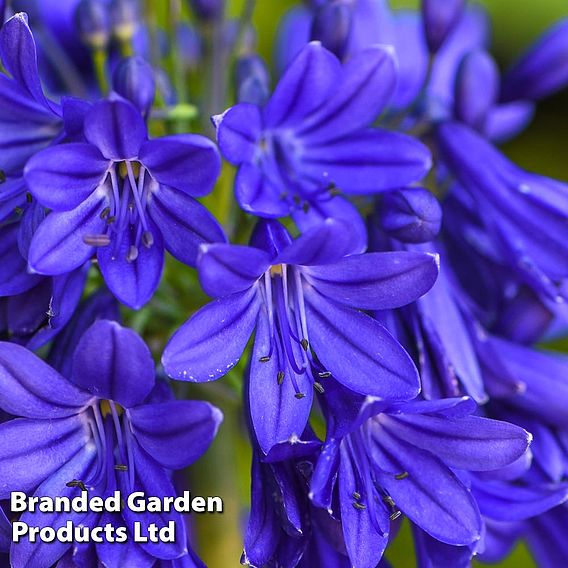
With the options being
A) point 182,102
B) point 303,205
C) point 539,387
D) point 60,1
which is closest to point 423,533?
point 539,387

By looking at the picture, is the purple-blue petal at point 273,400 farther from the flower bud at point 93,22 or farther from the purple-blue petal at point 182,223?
the flower bud at point 93,22

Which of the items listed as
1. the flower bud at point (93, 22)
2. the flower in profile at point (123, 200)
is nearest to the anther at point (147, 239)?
the flower in profile at point (123, 200)

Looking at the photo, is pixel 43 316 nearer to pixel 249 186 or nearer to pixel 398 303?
pixel 249 186

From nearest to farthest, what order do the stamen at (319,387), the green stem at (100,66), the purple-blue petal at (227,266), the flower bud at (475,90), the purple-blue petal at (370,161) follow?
1. the purple-blue petal at (227,266)
2. the stamen at (319,387)
3. the purple-blue petal at (370,161)
4. the flower bud at (475,90)
5. the green stem at (100,66)

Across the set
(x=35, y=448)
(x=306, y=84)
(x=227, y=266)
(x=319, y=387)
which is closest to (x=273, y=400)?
(x=319, y=387)

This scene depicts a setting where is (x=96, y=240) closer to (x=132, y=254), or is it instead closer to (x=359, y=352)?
(x=132, y=254)

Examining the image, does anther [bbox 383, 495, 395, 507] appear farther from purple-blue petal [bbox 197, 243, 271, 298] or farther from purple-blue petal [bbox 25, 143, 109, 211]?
purple-blue petal [bbox 25, 143, 109, 211]
